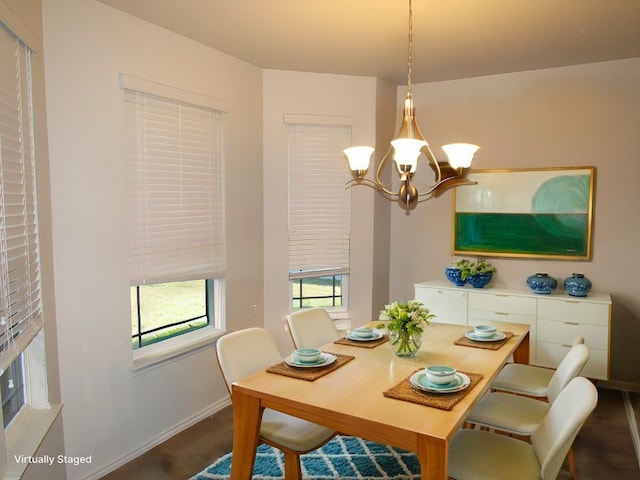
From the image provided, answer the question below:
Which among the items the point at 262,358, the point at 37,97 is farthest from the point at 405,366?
the point at 37,97

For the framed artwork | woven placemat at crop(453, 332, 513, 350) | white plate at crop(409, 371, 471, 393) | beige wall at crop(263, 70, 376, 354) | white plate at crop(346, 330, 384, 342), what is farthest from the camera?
beige wall at crop(263, 70, 376, 354)

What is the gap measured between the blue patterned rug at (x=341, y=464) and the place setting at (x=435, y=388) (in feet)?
2.92

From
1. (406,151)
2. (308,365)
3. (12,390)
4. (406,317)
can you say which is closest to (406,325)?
(406,317)

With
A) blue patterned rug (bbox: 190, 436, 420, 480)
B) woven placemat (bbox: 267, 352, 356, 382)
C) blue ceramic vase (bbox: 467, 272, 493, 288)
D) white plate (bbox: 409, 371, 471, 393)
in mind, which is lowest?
blue patterned rug (bbox: 190, 436, 420, 480)

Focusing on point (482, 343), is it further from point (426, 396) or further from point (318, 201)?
point (318, 201)

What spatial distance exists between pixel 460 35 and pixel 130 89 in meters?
2.24

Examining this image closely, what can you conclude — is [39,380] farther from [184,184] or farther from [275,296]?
[275,296]

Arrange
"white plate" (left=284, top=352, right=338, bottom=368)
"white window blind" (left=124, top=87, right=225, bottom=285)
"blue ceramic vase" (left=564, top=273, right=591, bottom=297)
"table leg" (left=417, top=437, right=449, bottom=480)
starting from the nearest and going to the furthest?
"table leg" (left=417, top=437, right=449, bottom=480)
"white plate" (left=284, top=352, right=338, bottom=368)
"white window blind" (left=124, top=87, right=225, bottom=285)
"blue ceramic vase" (left=564, top=273, right=591, bottom=297)

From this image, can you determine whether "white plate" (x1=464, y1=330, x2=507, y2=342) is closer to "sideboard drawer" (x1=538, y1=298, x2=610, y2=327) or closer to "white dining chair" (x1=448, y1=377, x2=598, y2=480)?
"white dining chair" (x1=448, y1=377, x2=598, y2=480)

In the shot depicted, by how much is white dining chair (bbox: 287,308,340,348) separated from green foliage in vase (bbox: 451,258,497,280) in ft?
5.06

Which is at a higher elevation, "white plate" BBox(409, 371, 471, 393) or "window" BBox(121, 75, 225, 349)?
"window" BBox(121, 75, 225, 349)

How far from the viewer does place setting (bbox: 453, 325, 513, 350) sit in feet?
8.79

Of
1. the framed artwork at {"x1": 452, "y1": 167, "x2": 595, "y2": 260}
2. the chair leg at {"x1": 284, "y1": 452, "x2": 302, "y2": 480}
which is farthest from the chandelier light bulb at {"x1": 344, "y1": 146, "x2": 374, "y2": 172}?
the framed artwork at {"x1": 452, "y1": 167, "x2": 595, "y2": 260}

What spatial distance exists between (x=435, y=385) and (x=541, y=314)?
86.5 inches
